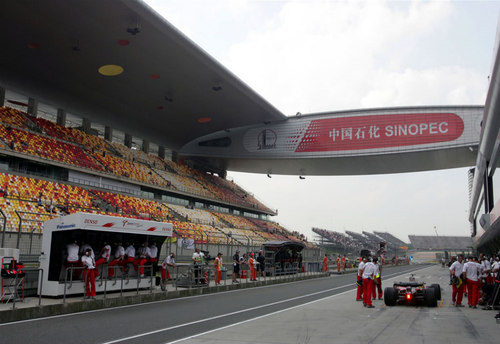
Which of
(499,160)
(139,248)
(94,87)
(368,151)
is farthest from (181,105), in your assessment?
(499,160)

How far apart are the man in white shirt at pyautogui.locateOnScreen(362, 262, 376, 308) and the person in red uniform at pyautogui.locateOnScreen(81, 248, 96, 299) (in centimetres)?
832

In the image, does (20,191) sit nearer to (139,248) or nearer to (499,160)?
(139,248)

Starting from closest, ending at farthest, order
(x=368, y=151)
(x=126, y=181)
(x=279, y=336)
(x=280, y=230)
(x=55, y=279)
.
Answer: (x=279, y=336), (x=55, y=279), (x=126, y=181), (x=368, y=151), (x=280, y=230)

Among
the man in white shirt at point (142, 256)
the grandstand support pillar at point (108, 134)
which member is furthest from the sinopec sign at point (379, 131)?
the man in white shirt at point (142, 256)

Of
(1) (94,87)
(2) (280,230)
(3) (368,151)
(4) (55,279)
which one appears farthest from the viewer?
(2) (280,230)

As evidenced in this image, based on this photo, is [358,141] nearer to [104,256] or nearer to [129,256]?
[129,256]

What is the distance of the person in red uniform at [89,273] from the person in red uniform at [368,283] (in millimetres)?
8323

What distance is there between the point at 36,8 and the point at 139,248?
48.3 feet

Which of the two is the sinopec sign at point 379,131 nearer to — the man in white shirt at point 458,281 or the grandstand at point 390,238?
the man in white shirt at point 458,281

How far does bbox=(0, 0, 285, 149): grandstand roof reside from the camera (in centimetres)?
2431

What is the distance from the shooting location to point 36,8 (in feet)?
76.3

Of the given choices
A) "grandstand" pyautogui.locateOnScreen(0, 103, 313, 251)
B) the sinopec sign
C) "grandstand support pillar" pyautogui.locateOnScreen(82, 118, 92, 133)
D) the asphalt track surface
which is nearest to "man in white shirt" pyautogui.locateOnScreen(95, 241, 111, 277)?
the asphalt track surface

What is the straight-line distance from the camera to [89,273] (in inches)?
550

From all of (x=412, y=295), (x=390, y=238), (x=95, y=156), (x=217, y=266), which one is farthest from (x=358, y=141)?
(x=390, y=238)
